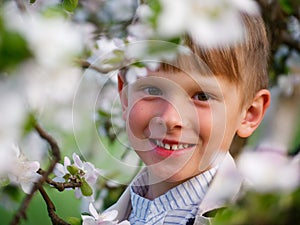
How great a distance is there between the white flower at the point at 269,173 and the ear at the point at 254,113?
586 millimetres

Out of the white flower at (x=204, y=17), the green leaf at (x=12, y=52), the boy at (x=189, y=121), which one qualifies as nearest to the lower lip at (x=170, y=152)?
the boy at (x=189, y=121)

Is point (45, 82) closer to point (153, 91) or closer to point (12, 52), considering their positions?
point (12, 52)

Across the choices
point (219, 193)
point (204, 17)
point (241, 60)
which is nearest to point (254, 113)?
point (241, 60)

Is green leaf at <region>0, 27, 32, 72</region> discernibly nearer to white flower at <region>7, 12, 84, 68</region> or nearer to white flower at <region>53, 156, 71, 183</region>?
white flower at <region>7, 12, 84, 68</region>

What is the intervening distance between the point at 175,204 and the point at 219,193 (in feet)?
1.34

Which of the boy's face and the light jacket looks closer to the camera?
the light jacket

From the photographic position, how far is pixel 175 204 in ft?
3.23

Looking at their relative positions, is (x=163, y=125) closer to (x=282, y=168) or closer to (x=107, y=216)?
(x=107, y=216)

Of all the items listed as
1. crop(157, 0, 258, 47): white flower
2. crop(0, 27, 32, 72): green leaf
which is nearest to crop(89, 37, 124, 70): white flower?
crop(157, 0, 258, 47): white flower

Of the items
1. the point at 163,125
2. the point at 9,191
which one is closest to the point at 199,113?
the point at 163,125

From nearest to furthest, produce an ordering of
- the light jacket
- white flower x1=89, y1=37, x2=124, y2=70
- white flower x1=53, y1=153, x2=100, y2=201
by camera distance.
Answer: the light jacket < white flower x1=89, y1=37, x2=124, y2=70 < white flower x1=53, y1=153, x2=100, y2=201

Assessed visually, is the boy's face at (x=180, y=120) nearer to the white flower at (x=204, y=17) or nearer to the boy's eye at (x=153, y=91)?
the boy's eye at (x=153, y=91)

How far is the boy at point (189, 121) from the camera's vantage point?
89cm

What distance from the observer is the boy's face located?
89cm
